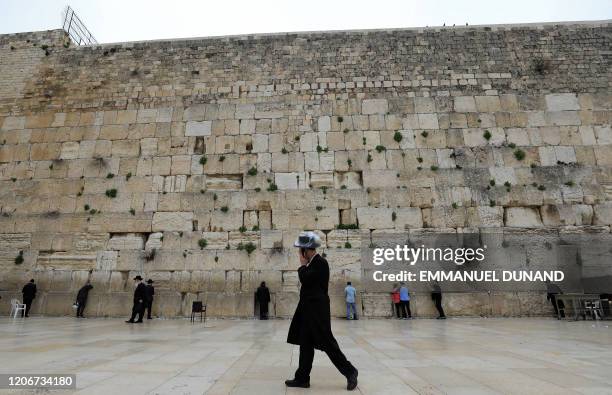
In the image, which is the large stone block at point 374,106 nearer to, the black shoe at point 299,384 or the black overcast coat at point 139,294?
the black overcast coat at point 139,294

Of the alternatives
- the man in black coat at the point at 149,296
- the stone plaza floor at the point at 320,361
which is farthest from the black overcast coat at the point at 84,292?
the stone plaza floor at the point at 320,361

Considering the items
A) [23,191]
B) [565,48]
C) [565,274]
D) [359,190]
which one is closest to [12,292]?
[23,191]

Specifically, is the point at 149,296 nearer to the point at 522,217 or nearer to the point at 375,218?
the point at 375,218

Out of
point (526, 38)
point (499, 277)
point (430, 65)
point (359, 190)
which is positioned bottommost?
point (499, 277)

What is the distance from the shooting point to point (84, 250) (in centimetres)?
1155

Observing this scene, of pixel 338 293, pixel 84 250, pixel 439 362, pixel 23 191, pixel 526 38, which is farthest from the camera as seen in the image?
pixel 526 38

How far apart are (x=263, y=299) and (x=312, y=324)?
7317mm

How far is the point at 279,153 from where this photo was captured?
1235 centimetres

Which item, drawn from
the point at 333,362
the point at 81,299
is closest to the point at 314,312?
the point at 333,362

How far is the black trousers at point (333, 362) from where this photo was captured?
10.6 ft

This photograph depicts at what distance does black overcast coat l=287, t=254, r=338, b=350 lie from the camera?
130 inches

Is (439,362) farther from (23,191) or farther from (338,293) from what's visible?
(23,191)

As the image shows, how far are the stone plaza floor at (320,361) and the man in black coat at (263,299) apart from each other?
3103 mm

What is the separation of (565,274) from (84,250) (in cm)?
1441
